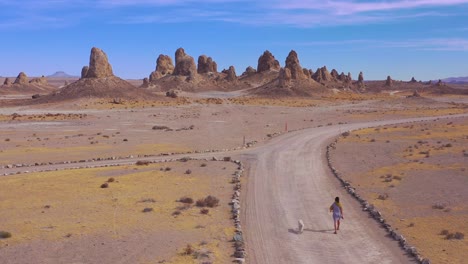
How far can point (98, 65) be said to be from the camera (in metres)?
118

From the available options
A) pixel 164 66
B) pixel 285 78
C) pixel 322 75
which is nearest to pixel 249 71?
pixel 322 75

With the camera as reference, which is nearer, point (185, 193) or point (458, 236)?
point (458, 236)

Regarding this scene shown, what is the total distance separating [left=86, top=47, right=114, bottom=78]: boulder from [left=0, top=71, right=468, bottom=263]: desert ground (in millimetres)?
65141

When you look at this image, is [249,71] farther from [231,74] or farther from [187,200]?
[187,200]

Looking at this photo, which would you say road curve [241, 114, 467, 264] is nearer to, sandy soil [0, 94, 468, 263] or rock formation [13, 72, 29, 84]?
sandy soil [0, 94, 468, 263]

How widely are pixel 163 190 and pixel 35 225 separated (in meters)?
7.69

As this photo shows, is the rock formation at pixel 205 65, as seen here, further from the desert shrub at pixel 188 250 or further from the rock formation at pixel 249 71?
the desert shrub at pixel 188 250

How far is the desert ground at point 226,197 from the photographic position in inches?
664

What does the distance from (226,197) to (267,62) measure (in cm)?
15706

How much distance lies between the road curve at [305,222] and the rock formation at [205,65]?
14902 centimetres

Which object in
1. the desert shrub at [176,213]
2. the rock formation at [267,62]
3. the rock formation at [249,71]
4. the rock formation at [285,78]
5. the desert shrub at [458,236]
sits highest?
the rock formation at [267,62]

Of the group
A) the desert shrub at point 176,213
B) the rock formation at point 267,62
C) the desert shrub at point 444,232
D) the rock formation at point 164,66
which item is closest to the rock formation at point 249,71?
the rock formation at point 267,62

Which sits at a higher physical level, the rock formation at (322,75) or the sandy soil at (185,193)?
the rock formation at (322,75)

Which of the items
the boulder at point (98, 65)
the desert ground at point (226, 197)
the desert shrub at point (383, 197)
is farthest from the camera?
the boulder at point (98, 65)
